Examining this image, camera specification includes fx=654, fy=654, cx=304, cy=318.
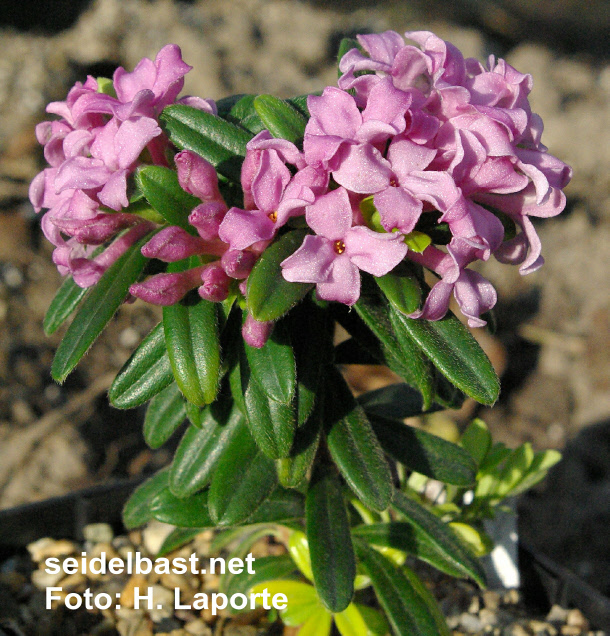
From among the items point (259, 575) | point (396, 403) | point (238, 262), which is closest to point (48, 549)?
point (259, 575)

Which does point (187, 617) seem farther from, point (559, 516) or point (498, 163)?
point (559, 516)

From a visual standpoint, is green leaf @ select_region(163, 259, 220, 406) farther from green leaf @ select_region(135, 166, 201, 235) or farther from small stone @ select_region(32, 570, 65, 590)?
small stone @ select_region(32, 570, 65, 590)

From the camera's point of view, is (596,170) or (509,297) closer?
(509,297)

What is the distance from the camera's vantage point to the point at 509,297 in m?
3.45

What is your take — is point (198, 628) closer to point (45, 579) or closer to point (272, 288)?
point (45, 579)

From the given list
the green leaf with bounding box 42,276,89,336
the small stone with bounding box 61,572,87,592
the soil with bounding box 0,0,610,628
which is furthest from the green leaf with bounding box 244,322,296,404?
the soil with bounding box 0,0,610,628

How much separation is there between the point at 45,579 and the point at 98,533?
180mm

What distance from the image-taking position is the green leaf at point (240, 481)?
1064 millimetres

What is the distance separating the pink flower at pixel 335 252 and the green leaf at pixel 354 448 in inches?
14.8

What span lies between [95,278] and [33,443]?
5.69ft

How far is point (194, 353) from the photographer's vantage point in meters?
0.87

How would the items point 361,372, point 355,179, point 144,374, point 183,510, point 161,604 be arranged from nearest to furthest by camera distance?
point 355,179
point 144,374
point 183,510
point 161,604
point 361,372

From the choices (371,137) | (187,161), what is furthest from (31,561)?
(371,137)

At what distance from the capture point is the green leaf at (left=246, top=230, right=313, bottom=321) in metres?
0.78
